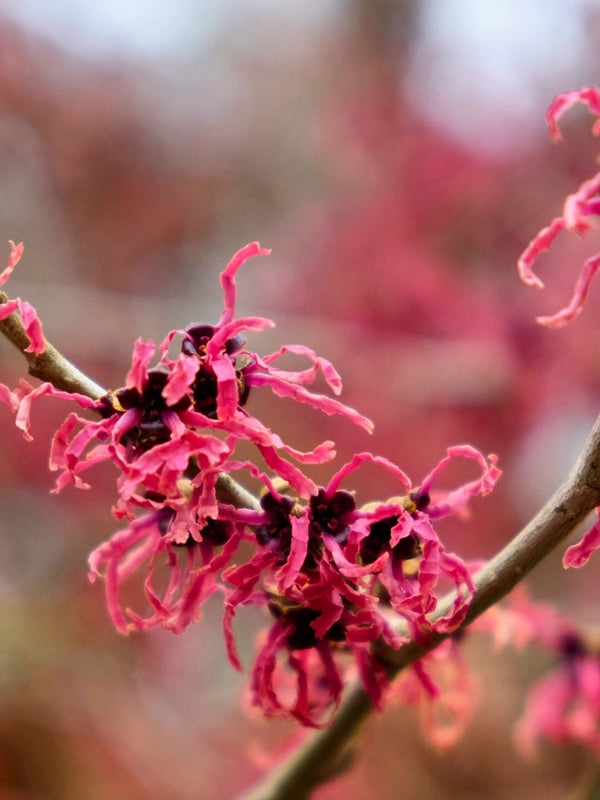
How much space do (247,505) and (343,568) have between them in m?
0.09

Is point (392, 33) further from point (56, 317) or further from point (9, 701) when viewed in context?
point (9, 701)

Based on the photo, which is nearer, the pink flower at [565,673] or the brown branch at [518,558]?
the brown branch at [518,558]

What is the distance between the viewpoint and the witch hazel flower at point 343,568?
0.55 meters

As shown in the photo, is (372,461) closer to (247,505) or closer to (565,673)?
(247,505)

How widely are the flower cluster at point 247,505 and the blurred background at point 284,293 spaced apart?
1267 millimetres

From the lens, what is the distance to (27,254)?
3.09 m

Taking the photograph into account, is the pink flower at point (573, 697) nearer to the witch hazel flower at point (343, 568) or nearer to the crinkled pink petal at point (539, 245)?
the witch hazel flower at point (343, 568)

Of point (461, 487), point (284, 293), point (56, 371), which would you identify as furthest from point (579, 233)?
point (284, 293)

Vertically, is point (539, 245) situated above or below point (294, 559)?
above

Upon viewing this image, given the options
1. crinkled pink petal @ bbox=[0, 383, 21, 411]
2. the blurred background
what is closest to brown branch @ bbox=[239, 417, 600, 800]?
crinkled pink petal @ bbox=[0, 383, 21, 411]

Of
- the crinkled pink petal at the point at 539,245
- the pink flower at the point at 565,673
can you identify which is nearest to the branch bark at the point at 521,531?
the crinkled pink petal at the point at 539,245

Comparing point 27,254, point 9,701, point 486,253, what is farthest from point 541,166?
point 9,701

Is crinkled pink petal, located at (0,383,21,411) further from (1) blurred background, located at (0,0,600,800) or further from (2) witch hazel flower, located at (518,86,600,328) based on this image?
(1) blurred background, located at (0,0,600,800)

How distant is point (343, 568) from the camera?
0.53 meters
